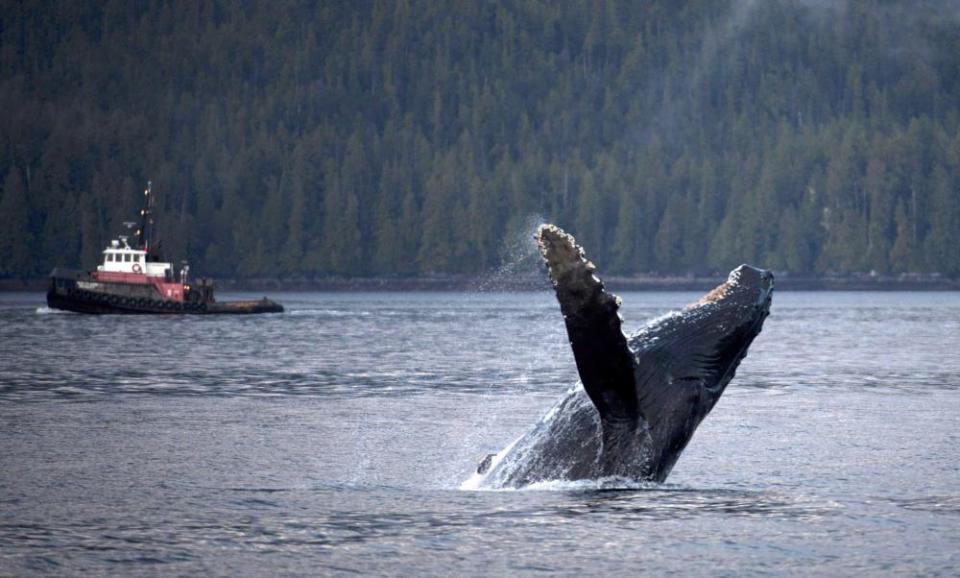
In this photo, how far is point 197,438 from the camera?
86.5 ft

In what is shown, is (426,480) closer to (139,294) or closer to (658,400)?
(658,400)

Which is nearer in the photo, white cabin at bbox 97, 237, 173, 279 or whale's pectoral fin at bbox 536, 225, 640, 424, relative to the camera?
whale's pectoral fin at bbox 536, 225, 640, 424

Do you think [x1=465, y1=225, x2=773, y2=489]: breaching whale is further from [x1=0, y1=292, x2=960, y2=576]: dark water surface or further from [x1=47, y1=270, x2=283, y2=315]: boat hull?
[x1=47, y1=270, x2=283, y2=315]: boat hull

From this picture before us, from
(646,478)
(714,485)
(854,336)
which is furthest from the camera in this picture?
(854,336)

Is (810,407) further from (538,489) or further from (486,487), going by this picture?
(538,489)

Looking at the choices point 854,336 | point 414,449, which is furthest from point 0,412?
point 854,336

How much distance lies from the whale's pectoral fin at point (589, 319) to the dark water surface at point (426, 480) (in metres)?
1.85

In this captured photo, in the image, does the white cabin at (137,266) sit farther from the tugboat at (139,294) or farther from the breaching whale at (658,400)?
the breaching whale at (658,400)

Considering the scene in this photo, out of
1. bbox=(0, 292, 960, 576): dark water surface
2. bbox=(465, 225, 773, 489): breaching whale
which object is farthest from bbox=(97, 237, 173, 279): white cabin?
bbox=(465, 225, 773, 489): breaching whale

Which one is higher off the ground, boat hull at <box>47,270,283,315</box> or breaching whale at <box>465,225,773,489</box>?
breaching whale at <box>465,225,773,489</box>

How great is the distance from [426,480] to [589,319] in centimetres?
822

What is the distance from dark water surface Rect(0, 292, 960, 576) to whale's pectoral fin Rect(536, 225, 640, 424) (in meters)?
1.85

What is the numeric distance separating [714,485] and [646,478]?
4.43 m

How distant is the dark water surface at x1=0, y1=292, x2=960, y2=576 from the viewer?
601 inches
